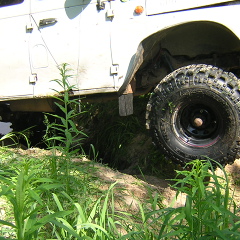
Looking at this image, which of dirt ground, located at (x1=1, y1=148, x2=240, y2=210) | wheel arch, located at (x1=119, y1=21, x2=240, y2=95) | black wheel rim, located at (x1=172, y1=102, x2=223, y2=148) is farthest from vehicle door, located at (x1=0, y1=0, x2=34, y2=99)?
black wheel rim, located at (x1=172, y1=102, x2=223, y2=148)

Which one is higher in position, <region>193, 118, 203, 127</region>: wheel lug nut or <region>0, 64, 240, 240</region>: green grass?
<region>193, 118, 203, 127</region>: wheel lug nut

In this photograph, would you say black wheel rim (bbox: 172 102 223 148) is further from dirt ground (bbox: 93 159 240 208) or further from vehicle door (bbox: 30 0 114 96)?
vehicle door (bbox: 30 0 114 96)

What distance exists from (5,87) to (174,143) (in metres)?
1.82

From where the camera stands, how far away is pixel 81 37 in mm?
3750

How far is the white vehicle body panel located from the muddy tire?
1.30 ft

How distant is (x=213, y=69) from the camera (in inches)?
137

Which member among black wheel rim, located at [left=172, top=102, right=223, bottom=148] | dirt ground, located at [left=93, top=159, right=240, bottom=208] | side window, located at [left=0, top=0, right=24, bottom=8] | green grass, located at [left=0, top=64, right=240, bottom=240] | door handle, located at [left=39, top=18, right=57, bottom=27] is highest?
side window, located at [left=0, top=0, right=24, bottom=8]

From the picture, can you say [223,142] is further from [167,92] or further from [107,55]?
[107,55]

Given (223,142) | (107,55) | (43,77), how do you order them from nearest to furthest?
(223,142)
(107,55)
(43,77)

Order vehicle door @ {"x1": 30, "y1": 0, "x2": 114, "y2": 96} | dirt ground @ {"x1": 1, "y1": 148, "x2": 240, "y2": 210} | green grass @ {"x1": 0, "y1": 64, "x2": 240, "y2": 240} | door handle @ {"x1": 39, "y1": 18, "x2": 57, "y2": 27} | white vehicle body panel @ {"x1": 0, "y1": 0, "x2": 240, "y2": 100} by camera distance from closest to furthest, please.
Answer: green grass @ {"x1": 0, "y1": 64, "x2": 240, "y2": 240}
dirt ground @ {"x1": 1, "y1": 148, "x2": 240, "y2": 210}
white vehicle body panel @ {"x1": 0, "y1": 0, "x2": 240, "y2": 100}
vehicle door @ {"x1": 30, "y1": 0, "x2": 114, "y2": 96}
door handle @ {"x1": 39, "y1": 18, "x2": 57, "y2": 27}

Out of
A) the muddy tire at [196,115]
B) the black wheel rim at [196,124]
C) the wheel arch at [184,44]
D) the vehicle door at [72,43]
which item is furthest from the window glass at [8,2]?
the black wheel rim at [196,124]

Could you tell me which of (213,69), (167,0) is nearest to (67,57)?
(167,0)

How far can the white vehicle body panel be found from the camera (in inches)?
136

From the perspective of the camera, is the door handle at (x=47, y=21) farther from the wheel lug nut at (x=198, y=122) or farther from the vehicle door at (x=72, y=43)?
the wheel lug nut at (x=198, y=122)
